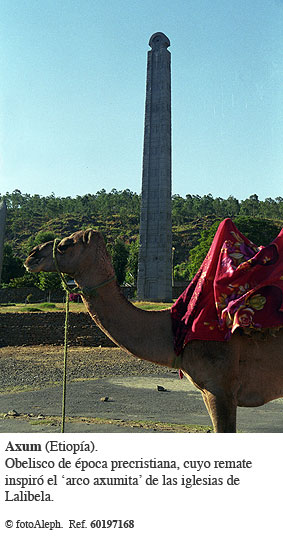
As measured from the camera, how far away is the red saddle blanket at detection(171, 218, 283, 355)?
4070mm

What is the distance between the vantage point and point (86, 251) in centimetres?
428

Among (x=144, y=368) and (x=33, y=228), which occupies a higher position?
(x=33, y=228)

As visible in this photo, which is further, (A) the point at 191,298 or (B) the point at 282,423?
(B) the point at 282,423

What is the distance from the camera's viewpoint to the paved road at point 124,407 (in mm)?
8570

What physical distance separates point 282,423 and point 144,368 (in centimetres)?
992

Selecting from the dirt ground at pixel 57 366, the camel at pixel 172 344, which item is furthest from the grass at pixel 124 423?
the dirt ground at pixel 57 366

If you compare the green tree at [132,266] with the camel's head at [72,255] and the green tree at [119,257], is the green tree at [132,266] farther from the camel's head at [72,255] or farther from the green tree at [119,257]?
the camel's head at [72,255]

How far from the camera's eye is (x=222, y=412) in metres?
3.95

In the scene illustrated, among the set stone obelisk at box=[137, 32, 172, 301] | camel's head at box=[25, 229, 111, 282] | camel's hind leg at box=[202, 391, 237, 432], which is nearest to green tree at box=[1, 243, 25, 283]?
stone obelisk at box=[137, 32, 172, 301]

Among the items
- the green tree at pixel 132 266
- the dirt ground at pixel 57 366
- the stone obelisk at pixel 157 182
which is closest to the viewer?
the dirt ground at pixel 57 366

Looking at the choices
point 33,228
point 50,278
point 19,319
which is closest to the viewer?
point 19,319

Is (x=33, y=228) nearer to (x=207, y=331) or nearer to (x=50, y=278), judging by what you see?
(x=50, y=278)

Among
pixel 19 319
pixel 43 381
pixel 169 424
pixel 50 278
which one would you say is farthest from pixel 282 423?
pixel 50 278

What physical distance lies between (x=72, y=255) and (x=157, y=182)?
3308cm
